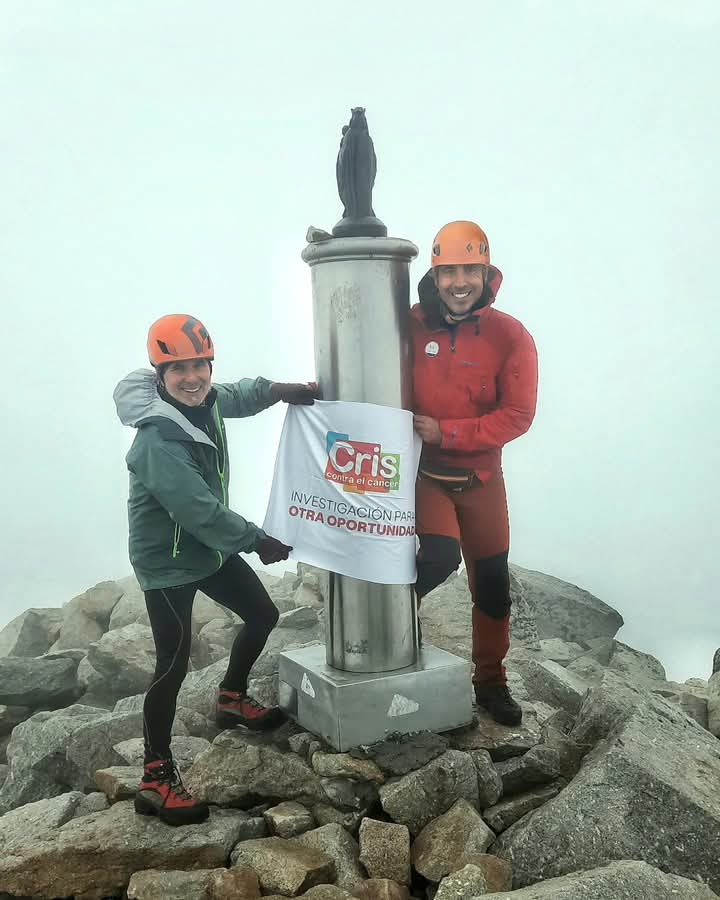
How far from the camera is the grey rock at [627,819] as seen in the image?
4441 mm

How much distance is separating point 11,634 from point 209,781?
712cm

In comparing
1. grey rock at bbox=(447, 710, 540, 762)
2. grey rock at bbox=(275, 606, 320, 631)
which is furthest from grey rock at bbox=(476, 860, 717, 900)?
grey rock at bbox=(275, 606, 320, 631)

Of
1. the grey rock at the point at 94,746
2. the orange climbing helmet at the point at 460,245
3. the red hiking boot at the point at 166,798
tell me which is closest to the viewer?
the red hiking boot at the point at 166,798

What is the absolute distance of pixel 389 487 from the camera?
5250 millimetres

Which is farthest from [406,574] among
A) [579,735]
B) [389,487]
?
[579,735]

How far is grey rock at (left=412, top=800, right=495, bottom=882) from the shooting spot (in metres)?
4.52

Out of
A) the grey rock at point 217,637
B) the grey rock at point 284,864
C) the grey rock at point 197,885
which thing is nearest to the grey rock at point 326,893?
the grey rock at point 284,864

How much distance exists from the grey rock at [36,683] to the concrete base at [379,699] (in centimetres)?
326

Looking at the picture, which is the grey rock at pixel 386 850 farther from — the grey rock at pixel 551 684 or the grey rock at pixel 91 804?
the grey rock at pixel 551 684

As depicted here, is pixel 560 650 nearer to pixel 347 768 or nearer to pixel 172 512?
pixel 347 768

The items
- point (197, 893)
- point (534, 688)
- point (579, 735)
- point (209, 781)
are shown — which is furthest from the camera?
point (534, 688)

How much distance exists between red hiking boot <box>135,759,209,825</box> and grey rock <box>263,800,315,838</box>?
36cm

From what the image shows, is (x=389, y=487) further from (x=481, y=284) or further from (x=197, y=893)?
(x=197, y=893)

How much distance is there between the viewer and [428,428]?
17.3ft
